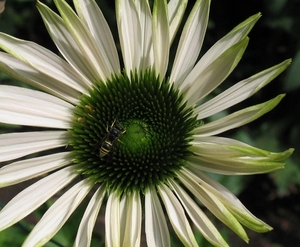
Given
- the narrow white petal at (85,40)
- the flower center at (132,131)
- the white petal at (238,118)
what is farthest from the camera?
the flower center at (132,131)

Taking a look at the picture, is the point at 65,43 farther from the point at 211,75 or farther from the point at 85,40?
the point at 211,75

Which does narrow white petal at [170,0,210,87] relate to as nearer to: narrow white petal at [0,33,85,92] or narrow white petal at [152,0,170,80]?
narrow white petal at [152,0,170,80]

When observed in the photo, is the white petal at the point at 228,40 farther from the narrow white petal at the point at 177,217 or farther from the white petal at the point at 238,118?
the narrow white petal at the point at 177,217

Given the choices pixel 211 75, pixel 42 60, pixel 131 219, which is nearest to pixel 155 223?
pixel 131 219

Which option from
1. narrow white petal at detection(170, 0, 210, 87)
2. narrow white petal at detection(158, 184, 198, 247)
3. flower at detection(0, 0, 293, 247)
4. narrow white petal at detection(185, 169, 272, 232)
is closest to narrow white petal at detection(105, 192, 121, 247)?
flower at detection(0, 0, 293, 247)

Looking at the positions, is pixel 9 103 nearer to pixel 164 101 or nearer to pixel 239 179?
pixel 164 101

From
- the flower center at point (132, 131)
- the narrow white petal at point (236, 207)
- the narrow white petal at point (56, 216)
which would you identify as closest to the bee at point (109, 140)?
the flower center at point (132, 131)

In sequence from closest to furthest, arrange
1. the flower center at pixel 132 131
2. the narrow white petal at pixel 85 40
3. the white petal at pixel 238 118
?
the white petal at pixel 238 118, the narrow white petal at pixel 85 40, the flower center at pixel 132 131

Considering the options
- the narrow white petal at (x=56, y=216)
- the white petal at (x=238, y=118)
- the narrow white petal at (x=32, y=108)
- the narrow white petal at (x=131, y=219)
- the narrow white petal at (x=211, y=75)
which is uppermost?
the narrow white petal at (x=32, y=108)
